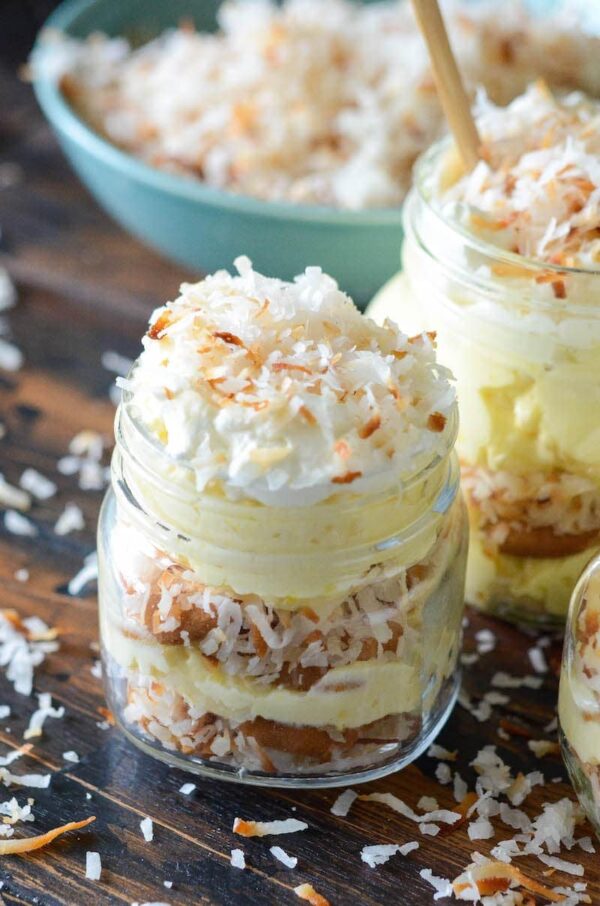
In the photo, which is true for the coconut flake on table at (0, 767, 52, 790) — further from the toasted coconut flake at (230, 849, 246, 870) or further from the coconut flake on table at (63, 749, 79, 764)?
the toasted coconut flake at (230, 849, 246, 870)

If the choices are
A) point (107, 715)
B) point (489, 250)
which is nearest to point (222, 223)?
point (489, 250)

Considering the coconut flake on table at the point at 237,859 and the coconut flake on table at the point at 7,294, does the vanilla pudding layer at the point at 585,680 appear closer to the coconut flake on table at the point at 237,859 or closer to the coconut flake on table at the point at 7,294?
the coconut flake on table at the point at 237,859

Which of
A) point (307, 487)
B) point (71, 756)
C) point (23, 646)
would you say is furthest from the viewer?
point (23, 646)

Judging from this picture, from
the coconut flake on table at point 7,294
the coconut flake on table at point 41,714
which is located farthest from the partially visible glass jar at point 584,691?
the coconut flake on table at point 7,294

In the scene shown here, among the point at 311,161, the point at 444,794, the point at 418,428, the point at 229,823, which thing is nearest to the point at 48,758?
the point at 229,823

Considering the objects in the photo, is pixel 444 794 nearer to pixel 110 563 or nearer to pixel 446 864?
pixel 446 864

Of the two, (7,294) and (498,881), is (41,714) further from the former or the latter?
(7,294)
